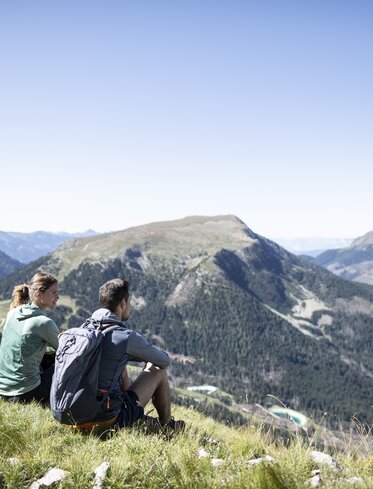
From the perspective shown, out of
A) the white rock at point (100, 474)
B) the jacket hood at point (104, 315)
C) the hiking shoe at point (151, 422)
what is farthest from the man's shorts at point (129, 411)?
the white rock at point (100, 474)

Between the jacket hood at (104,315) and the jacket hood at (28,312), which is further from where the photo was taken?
the jacket hood at (28,312)

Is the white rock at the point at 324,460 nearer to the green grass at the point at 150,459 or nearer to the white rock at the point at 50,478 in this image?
the green grass at the point at 150,459

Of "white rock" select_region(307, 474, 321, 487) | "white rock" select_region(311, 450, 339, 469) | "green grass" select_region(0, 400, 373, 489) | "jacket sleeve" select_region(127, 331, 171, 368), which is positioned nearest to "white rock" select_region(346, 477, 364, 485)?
"green grass" select_region(0, 400, 373, 489)

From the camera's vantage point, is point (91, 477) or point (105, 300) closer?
point (91, 477)

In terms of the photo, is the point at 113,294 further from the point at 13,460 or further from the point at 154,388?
the point at 13,460

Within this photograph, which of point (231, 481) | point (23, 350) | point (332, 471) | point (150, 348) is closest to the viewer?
point (231, 481)

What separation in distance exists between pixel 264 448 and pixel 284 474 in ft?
6.38

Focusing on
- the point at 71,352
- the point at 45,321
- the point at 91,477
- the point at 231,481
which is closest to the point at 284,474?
the point at 231,481

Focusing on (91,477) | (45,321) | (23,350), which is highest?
(45,321)

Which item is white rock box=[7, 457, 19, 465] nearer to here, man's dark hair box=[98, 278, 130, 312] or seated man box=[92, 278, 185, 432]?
seated man box=[92, 278, 185, 432]

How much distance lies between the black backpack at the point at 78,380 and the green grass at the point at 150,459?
38cm

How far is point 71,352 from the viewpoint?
299 inches

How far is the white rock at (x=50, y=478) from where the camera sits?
5680mm

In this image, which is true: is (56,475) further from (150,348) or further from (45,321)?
(45,321)
